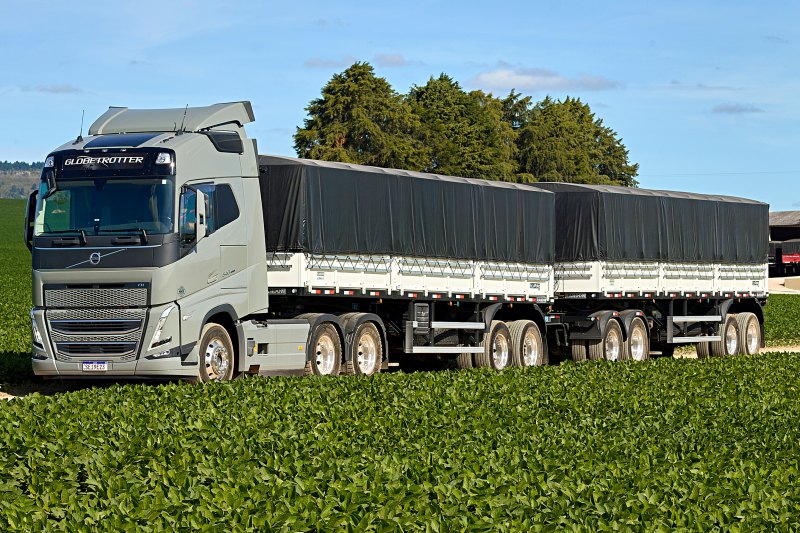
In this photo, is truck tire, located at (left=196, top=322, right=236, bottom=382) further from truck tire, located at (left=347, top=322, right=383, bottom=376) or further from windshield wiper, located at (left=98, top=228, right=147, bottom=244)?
truck tire, located at (left=347, top=322, right=383, bottom=376)

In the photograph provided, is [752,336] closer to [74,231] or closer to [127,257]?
[127,257]

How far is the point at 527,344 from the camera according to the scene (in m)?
Answer: 27.9

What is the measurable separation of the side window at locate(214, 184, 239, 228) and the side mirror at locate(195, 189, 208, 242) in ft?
1.41

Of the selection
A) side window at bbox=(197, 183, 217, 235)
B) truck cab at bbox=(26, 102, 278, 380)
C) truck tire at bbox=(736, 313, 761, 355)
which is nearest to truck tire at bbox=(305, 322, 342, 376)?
truck cab at bbox=(26, 102, 278, 380)

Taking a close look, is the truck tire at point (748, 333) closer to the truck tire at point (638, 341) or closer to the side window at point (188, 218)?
the truck tire at point (638, 341)

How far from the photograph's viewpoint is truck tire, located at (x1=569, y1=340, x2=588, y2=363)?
29.1m

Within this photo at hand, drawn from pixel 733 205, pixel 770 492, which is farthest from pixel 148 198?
pixel 733 205

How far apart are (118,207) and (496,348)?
416 inches

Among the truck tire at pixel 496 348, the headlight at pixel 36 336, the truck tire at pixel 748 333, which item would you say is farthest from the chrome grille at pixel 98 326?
the truck tire at pixel 748 333

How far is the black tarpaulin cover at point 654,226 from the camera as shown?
29.4 meters

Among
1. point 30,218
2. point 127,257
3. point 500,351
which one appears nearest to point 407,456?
point 127,257

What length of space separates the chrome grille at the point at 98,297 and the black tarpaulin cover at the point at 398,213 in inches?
137

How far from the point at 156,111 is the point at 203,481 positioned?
11.8 meters

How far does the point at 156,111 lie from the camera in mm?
20750
